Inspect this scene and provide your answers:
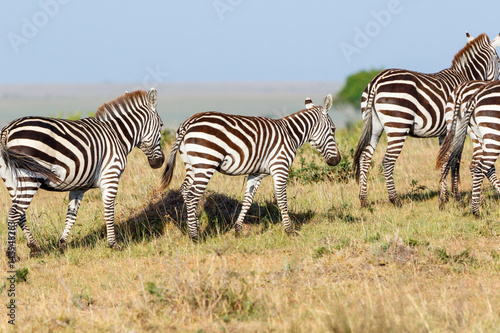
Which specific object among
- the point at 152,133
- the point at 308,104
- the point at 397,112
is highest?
the point at 308,104

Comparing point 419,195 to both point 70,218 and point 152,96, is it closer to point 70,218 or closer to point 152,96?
point 152,96

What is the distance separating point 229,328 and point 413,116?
248 inches

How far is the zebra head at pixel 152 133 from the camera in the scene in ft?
30.2

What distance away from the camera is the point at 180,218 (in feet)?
31.9

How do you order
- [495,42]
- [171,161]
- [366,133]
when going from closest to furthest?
[171,161] → [366,133] → [495,42]

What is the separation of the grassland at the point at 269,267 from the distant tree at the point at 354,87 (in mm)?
42084

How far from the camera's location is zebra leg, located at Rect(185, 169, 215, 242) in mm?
8164

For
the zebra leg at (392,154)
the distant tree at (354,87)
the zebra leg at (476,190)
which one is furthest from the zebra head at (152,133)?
the distant tree at (354,87)

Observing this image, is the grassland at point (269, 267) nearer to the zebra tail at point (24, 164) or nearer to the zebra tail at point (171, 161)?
the zebra tail at point (171, 161)

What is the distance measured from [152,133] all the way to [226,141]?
1676 millimetres

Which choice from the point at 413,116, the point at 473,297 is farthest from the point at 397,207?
the point at 473,297

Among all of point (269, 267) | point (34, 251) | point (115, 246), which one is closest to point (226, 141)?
point (269, 267)

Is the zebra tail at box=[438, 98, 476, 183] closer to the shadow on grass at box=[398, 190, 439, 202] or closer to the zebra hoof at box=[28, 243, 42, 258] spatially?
the shadow on grass at box=[398, 190, 439, 202]

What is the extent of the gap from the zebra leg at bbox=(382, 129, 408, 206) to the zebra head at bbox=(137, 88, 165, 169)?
3.98 metres
